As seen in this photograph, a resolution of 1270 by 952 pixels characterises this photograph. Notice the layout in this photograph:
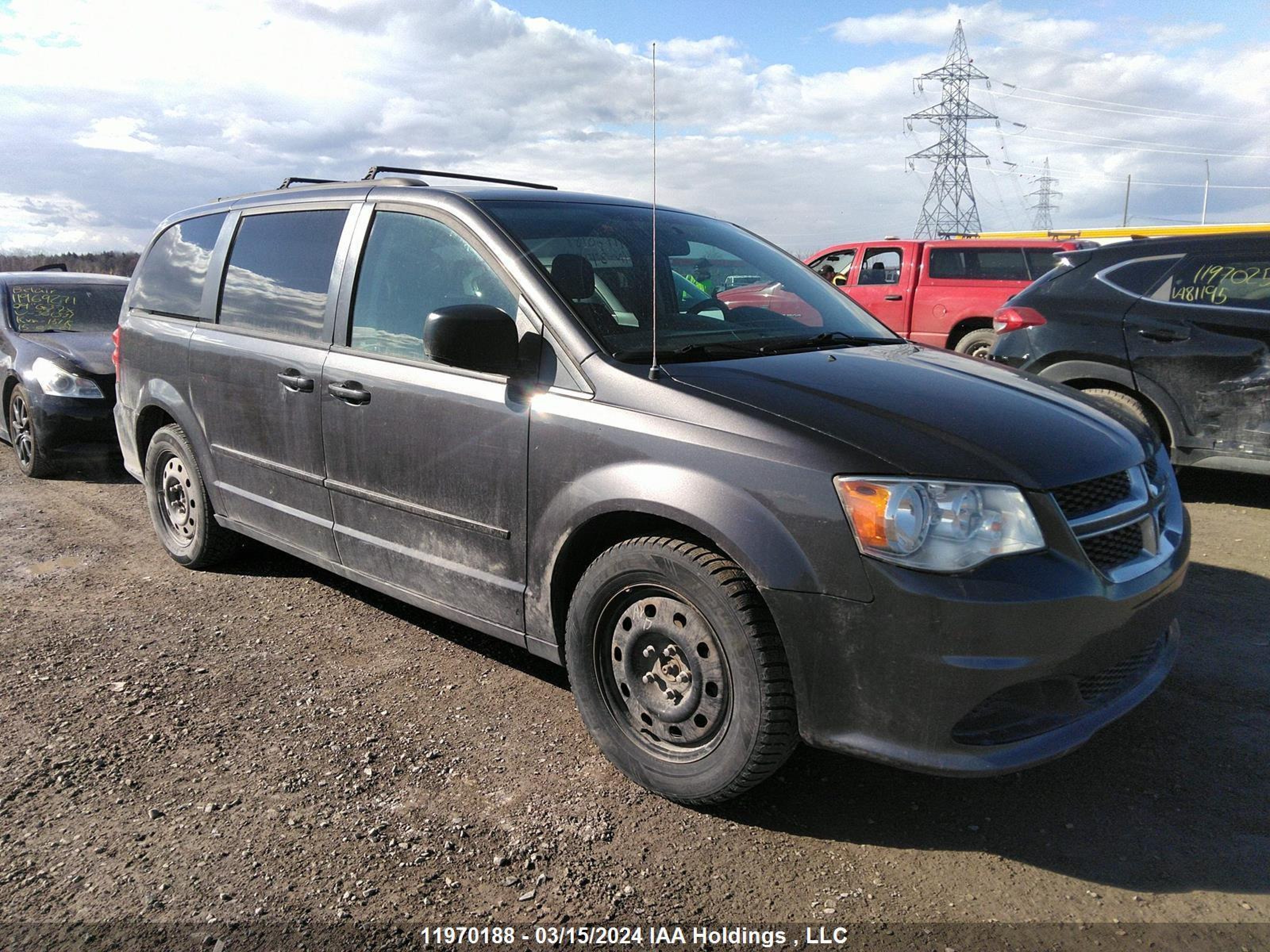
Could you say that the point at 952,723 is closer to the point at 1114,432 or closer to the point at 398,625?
the point at 1114,432

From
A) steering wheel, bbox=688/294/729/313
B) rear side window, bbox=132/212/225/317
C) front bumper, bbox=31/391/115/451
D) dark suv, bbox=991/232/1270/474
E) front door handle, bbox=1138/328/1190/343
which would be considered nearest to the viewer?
steering wheel, bbox=688/294/729/313

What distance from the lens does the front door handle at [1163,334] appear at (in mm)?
5930

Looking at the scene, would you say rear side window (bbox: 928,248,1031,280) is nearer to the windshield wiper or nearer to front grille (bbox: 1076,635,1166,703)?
the windshield wiper

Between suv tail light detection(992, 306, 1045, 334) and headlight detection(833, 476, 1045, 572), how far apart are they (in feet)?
15.2

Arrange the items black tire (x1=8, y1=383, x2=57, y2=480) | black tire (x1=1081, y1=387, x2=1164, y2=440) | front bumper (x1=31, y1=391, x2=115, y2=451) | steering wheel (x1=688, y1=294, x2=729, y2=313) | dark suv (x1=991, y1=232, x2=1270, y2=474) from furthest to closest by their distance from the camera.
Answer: black tire (x1=8, y1=383, x2=57, y2=480), front bumper (x1=31, y1=391, x2=115, y2=451), black tire (x1=1081, y1=387, x2=1164, y2=440), dark suv (x1=991, y1=232, x2=1270, y2=474), steering wheel (x1=688, y1=294, x2=729, y2=313)

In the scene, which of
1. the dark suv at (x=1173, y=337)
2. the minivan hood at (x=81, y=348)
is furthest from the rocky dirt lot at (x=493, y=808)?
the minivan hood at (x=81, y=348)

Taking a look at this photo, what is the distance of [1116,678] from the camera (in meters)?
2.63

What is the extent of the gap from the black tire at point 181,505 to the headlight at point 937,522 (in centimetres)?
355

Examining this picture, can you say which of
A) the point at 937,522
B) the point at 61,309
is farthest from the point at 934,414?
the point at 61,309

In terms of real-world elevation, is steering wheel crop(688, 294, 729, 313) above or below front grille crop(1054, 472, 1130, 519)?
above

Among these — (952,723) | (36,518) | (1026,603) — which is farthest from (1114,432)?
(36,518)

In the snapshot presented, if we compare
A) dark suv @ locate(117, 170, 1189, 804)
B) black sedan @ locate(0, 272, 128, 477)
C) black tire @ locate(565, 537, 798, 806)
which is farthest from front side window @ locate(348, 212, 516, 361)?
black sedan @ locate(0, 272, 128, 477)

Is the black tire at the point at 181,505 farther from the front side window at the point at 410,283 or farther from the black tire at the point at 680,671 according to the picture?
the black tire at the point at 680,671

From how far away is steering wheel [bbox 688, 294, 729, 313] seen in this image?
11.2 ft
